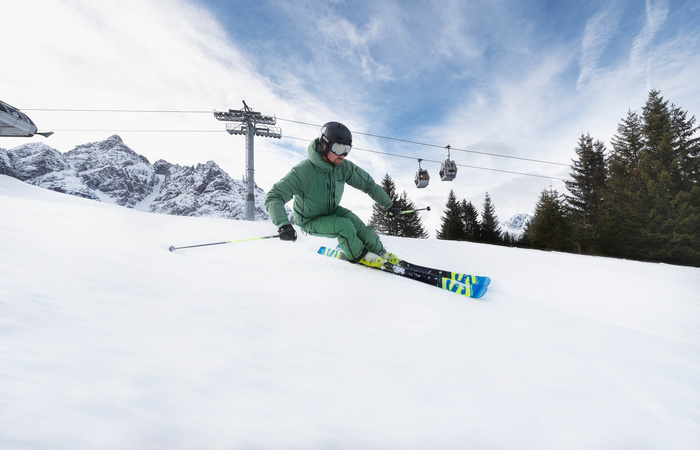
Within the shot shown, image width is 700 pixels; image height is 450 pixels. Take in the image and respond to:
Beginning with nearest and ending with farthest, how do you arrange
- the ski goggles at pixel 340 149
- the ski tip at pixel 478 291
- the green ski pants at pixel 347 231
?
the ski tip at pixel 478 291 < the ski goggles at pixel 340 149 < the green ski pants at pixel 347 231

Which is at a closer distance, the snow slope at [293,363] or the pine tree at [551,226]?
the snow slope at [293,363]

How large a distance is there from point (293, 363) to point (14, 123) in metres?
13.9

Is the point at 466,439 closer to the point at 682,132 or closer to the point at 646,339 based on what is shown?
the point at 646,339

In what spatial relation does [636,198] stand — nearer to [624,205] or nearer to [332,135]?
[624,205]

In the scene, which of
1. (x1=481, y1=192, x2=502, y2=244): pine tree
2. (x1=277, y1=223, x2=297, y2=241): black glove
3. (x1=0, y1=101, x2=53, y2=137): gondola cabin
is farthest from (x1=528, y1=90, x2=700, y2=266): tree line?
(x1=0, y1=101, x2=53, y2=137): gondola cabin

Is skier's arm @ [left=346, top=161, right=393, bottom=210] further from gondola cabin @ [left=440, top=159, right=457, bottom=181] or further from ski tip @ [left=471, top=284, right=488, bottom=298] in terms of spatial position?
gondola cabin @ [left=440, top=159, right=457, bottom=181]

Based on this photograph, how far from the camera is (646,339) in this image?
1.81 meters

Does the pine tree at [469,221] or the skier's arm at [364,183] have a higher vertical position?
the pine tree at [469,221]

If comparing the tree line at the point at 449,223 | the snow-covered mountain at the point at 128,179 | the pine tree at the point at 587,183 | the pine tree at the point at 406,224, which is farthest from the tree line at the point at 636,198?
the snow-covered mountain at the point at 128,179

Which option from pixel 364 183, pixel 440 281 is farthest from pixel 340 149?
pixel 440 281

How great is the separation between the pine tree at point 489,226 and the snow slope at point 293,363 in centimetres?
2827

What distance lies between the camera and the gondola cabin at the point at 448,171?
11.4m

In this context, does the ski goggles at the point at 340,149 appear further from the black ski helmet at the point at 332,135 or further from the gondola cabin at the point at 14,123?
the gondola cabin at the point at 14,123

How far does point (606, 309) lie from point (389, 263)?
2.05m
